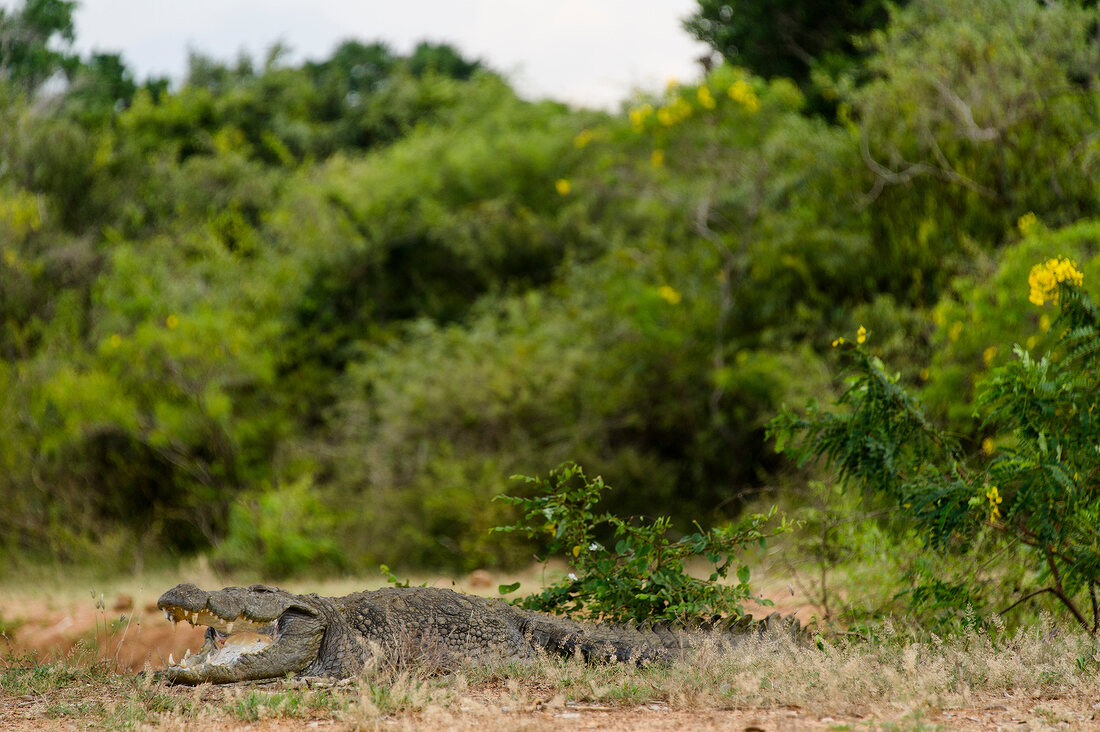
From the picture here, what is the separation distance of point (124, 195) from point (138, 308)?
4635 mm

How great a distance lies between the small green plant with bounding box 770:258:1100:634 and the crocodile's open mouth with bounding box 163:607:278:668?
A: 297cm

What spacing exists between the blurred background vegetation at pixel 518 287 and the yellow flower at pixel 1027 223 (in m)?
0.04

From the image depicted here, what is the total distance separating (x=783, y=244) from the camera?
42.4 feet

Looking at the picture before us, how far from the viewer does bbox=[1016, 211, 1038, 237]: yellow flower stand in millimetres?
10105

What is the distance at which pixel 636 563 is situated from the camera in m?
5.62

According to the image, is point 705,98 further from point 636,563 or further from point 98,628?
point 98,628

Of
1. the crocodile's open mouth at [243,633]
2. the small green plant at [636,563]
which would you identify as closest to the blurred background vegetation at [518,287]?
the small green plant at [636,563]

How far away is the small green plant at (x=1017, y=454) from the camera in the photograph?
516cm

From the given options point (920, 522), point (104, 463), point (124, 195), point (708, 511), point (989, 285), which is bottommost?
point (708, 511)

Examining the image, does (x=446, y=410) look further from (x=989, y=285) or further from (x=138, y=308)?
(x=989, y=285)

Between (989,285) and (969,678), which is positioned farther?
(989,285)

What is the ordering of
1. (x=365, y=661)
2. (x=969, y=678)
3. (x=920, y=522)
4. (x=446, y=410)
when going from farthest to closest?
(x=446, y=410)
(x=920, y=522)
(x=365, y=661)
(x=969, y=678)

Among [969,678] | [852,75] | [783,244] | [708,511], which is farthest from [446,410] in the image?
[969,678]

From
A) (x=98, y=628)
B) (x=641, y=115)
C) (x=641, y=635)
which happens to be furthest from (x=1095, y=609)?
(x=641, y=115)
